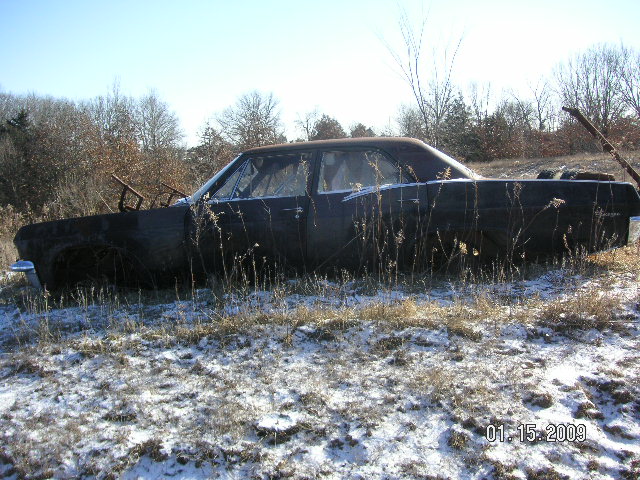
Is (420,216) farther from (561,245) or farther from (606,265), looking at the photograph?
(606,265)

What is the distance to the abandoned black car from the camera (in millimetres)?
4129

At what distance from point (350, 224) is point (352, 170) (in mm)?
537

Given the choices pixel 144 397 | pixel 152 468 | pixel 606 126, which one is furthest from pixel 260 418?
pixel 606 126

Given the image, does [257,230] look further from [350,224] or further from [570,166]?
[570,166]

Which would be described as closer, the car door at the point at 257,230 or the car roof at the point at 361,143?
the car door at the point at 257,230

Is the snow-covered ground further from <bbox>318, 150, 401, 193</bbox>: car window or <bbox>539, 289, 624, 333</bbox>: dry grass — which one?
<bbox>318, 150, 401, 193</bbox>: car window

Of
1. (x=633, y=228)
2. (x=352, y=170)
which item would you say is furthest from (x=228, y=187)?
(x=633, y=228)

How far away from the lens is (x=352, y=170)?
4387 mm

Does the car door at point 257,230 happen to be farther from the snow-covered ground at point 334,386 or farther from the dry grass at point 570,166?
the dry grass at point 570,166

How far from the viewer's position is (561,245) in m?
4.21

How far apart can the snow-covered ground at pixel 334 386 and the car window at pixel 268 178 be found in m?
1.00

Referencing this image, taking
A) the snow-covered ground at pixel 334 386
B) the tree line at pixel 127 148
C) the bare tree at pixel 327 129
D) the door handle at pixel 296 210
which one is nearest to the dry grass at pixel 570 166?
the tree line at pixel 127 148

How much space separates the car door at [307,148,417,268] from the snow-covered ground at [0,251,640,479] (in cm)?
42

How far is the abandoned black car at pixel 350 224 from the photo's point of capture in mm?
4129
